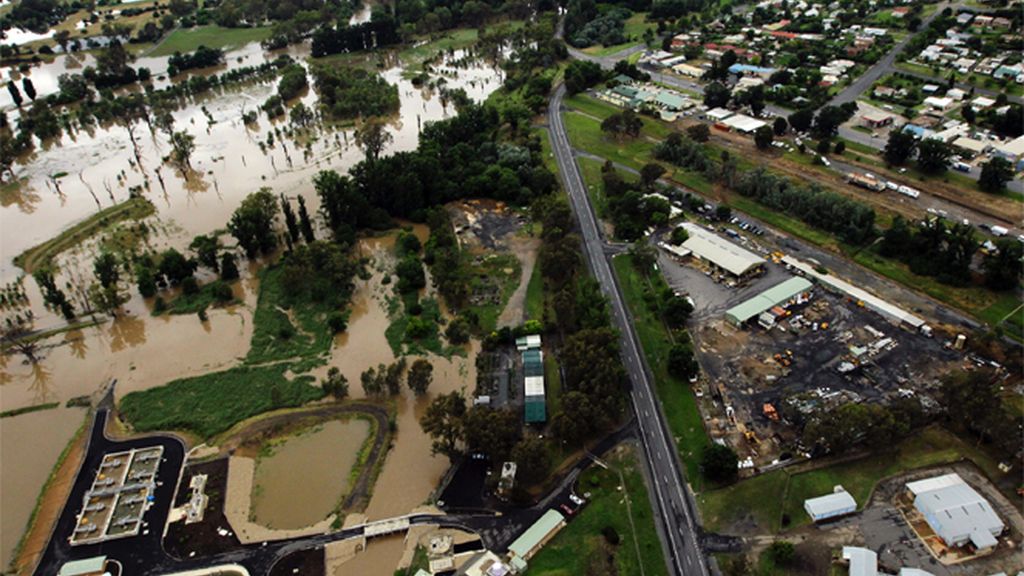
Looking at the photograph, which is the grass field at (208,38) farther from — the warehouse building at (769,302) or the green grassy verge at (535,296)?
the warehouse building at (769,302)

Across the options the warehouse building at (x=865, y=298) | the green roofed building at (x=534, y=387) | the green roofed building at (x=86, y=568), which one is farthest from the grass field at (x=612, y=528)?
the warehouse building at (x=865, y=298)

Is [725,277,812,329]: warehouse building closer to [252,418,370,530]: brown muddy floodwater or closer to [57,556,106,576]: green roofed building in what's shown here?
[252,418,370,530]: brown muddy floodwater

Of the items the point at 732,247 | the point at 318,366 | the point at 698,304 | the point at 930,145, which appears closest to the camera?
the point at 318,366

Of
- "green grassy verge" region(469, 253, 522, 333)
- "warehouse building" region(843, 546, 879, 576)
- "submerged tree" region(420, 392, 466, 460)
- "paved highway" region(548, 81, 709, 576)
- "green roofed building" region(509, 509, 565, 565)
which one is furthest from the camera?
"green grassy verge" region(469, 253, 522, 333)

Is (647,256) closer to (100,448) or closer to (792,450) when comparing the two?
(792,450)

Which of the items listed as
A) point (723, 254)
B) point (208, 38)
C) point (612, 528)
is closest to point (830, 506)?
point (612, 528)

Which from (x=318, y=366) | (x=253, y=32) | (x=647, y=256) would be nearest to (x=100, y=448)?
(x=318, y=366)

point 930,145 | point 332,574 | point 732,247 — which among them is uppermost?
point 930,145

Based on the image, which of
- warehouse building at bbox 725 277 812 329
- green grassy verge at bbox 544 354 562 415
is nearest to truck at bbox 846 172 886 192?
warehouse building at bbox 725 277 812 329
